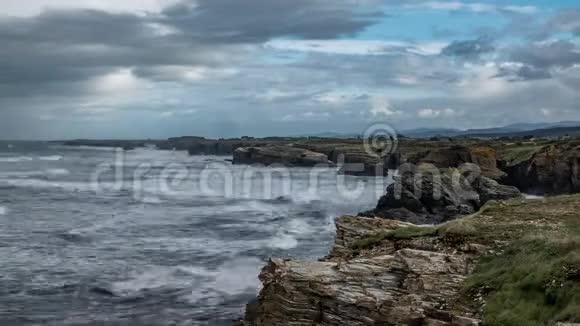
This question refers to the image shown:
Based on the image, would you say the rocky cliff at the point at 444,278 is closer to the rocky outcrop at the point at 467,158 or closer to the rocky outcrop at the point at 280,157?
the rocky outcrop at the point at 467,158

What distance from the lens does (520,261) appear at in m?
18.3

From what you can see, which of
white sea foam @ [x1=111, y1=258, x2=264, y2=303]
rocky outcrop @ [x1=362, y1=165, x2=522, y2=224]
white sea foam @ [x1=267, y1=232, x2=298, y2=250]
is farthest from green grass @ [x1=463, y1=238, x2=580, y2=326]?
rocky outcrop @ [x1=362, y1=165, x2=522, y2=224]

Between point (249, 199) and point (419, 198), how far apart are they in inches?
1003

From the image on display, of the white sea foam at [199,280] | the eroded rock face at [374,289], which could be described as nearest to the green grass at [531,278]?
the eroded rock face at [374,289]

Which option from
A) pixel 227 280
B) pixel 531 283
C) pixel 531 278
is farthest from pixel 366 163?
pixel 531 283

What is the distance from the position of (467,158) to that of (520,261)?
221 ft

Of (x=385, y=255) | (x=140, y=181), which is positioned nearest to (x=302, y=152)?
(x=140, y=181)

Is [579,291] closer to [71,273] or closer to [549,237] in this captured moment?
[549,237]

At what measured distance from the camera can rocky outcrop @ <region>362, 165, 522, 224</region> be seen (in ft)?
177

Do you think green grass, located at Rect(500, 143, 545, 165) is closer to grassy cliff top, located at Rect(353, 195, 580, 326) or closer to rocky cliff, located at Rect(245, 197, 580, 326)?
grassy cliff top, located at Rect(353, 195, 580, 326)

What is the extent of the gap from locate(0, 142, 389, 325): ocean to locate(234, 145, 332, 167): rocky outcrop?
54.4 m

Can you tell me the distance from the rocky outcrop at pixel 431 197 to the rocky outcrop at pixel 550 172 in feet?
35.4

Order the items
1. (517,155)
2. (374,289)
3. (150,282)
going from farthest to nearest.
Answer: (517,155) < (150,282) < (374,289)

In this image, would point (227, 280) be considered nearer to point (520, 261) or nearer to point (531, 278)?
point (520, 261)
